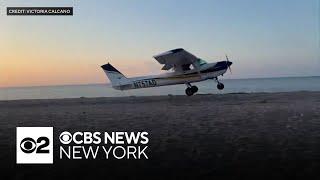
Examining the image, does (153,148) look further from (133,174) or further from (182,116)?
(182,116)

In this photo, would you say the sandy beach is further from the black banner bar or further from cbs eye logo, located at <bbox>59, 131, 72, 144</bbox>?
the black banner bar

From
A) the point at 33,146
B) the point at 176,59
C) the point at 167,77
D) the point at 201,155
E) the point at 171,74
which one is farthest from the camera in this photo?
the point at 171,74

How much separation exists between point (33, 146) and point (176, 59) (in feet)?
7.25

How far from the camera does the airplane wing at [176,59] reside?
3.05 metres

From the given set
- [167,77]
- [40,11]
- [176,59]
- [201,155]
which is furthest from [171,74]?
[40,11]

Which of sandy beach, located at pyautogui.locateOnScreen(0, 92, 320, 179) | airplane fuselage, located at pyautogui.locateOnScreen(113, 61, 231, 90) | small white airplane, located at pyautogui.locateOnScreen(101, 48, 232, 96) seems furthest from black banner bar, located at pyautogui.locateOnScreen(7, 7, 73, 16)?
airplane fuselage, located at pyautogui.locateOnScreen(113, 61, 231, 90)

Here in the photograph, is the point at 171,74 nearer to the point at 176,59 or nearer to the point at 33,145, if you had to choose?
the point at 176,59

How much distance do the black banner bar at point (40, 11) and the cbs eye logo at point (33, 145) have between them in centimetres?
70

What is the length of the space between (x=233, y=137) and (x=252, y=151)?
0.44 meters

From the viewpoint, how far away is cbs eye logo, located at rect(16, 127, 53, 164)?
8.23ft

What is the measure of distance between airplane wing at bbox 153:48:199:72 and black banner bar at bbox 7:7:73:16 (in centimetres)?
61

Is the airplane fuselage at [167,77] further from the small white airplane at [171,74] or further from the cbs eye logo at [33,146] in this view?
the cbs eye logo at [33,146]

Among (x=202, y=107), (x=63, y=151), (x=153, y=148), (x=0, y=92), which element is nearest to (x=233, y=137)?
(x=153, y=148)

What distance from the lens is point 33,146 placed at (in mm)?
2512
